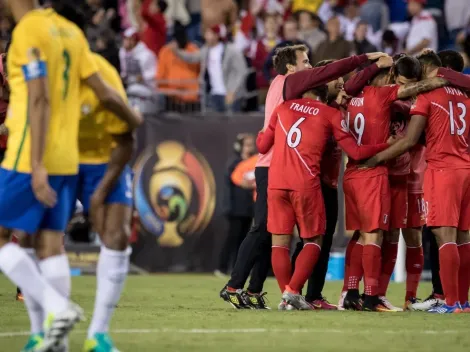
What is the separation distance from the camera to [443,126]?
32.3 ft

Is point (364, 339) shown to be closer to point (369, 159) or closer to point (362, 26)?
point (369, 159)

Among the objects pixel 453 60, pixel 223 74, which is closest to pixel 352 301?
pixel 453 60

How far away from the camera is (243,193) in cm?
1756

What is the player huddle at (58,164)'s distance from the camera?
6.37 metres

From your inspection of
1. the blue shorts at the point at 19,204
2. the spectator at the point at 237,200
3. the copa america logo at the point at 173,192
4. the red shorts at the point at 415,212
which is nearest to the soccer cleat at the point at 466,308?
the red shorts at the point at 415,212

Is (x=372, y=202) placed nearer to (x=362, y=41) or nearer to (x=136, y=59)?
(x=362, y=41)

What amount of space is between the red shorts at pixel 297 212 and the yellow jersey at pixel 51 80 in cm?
356

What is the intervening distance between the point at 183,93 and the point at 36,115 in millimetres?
12492

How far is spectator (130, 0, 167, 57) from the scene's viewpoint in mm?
20938

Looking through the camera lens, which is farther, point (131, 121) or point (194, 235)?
point (194, 235)

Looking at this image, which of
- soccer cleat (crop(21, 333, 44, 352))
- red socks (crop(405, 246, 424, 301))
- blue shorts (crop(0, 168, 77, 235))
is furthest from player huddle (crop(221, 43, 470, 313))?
blue shorts (crop(0, 168, 77, 235))

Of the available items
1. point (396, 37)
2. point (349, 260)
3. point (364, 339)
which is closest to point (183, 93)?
point (396, 37)

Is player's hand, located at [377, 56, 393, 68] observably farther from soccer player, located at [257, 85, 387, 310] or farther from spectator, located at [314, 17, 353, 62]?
spectator, located at [314, 17, 353, 62]

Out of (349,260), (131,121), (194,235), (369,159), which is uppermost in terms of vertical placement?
(131,121)
